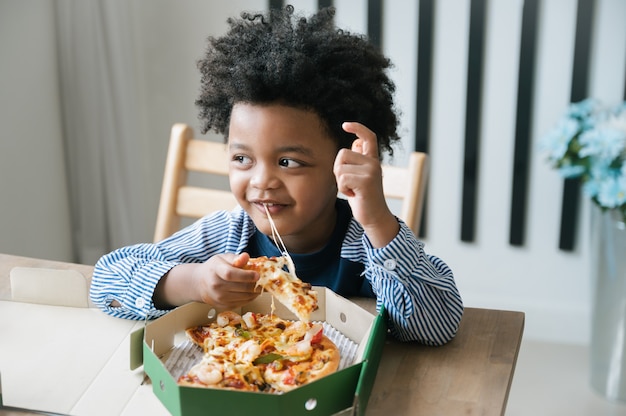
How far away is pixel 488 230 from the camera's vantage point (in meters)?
2.45

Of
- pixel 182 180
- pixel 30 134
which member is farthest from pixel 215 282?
pixel 30 134

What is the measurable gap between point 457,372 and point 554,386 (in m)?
1.33

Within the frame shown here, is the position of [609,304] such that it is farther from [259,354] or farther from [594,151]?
[259,354]

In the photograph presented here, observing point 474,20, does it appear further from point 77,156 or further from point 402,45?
point 77,156

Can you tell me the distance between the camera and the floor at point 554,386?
7.04ft

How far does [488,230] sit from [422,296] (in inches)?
54.0

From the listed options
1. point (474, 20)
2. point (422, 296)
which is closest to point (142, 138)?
point (474, 20)

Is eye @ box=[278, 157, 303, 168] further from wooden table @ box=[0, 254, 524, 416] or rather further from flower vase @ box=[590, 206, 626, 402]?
flower vase @ box=[590, 206, 626, 402]

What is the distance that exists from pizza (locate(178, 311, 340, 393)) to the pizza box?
0.08 feet

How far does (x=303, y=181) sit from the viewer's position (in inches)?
45.7

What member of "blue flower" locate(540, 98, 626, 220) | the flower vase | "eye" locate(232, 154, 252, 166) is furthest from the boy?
the flower vase

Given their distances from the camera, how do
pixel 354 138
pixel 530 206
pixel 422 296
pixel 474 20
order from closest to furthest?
pixel 422 296 → pixel 354 138 → pixel 474 20 → pixel 530 206

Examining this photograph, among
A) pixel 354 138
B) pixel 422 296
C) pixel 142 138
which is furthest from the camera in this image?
pixel 142 138

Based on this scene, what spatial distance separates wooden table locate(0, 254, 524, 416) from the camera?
0.97 metres
